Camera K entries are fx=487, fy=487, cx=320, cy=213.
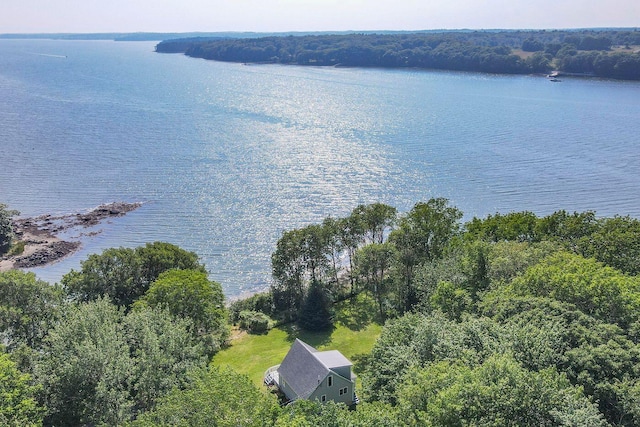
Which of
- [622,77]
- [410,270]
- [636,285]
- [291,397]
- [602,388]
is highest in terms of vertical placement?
[622,77]

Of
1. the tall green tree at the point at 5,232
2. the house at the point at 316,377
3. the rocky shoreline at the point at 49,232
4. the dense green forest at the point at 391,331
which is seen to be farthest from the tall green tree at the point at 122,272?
the tall green tree at the point at 5,232

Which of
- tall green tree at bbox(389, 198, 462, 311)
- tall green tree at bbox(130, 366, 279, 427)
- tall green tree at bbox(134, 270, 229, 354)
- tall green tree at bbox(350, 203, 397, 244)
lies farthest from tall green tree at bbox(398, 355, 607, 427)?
tall green tree at bbox(350, 203, 397, 244)

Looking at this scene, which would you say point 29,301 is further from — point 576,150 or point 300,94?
point 300,94

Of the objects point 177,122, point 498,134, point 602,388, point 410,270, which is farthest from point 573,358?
point 177,122

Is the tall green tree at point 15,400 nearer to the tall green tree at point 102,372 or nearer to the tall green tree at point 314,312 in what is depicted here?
the tall green tree at point 102,372

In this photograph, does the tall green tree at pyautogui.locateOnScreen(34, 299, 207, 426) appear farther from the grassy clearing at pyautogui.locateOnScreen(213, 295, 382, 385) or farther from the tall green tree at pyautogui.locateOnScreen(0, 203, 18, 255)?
the tall green tree at pyautogui.locateOnScreen(0, 203, 18, 255)

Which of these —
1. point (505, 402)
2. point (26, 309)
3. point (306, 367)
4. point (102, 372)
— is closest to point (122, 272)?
point (26, 309)
